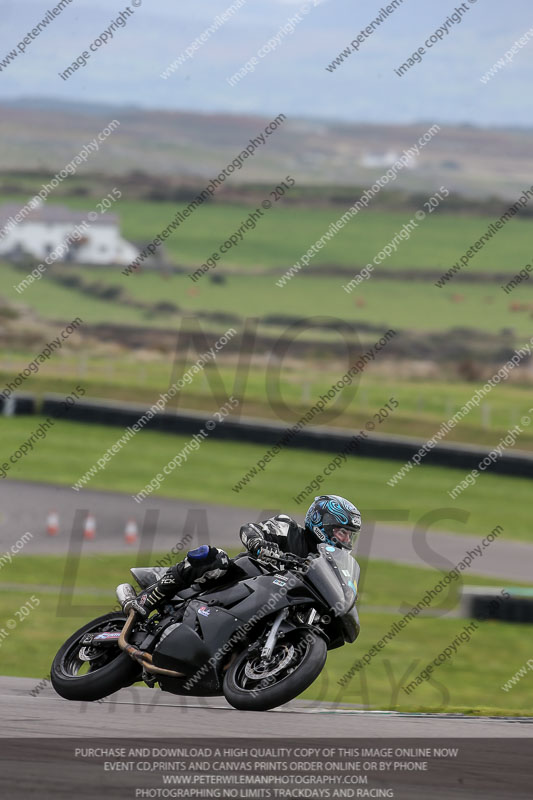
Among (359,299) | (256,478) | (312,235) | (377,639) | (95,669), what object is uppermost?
(95,669)

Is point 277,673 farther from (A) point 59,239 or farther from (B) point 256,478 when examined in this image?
(A) point 59,239

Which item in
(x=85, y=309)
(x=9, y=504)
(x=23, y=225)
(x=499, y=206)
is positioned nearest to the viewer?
(x=9, y=504)

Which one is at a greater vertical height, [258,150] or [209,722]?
[209,722]

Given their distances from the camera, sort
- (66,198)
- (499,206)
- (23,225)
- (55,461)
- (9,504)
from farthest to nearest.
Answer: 1. (499,206)
2. (66,198)
3. (23,225)
4. (55,461)
5. (9,504)

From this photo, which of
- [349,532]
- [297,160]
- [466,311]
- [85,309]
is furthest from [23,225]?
[349,532]

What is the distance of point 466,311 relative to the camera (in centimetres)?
6750

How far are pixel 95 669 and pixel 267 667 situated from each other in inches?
57.3

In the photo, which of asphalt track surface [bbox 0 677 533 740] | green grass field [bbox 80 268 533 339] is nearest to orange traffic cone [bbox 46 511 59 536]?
asphalt track surface [bbox 0 677 533 740]

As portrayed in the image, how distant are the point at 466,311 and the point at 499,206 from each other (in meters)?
31.8

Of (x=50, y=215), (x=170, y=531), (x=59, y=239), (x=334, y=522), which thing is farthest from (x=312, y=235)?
(x=334, y=522)

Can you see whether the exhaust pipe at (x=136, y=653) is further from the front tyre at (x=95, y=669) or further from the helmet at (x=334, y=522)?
the helmet at (x=334, y=522)

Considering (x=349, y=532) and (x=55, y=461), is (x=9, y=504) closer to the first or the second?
(x=55, y=461)

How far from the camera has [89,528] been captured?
66.9 ft

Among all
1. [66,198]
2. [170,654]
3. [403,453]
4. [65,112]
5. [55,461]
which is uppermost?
[170,654]
